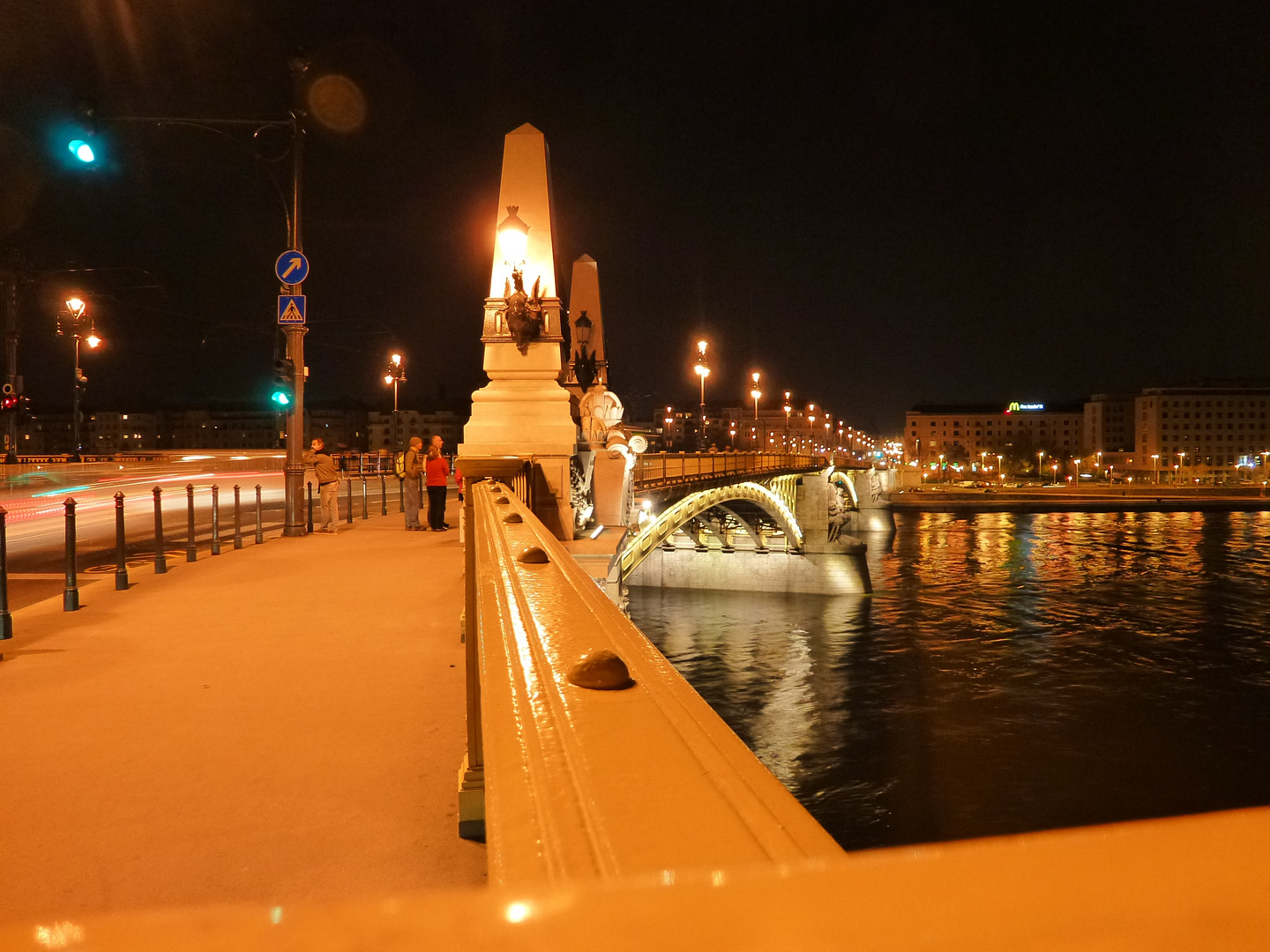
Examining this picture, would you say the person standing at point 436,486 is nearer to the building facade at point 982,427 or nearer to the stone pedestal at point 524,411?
the stone pedestal at point 524,411

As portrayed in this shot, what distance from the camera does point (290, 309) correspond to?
15086 mm

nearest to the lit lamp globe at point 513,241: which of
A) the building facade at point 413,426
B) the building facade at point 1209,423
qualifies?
the building facade at point 413,426

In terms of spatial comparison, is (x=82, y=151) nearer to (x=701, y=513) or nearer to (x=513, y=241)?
(x=513, y=241)

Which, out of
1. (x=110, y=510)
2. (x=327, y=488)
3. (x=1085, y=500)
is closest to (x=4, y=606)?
(x=327, y=488)

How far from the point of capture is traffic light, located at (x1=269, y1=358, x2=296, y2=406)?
606 inches

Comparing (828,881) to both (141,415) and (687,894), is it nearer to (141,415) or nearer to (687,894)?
(687,894)

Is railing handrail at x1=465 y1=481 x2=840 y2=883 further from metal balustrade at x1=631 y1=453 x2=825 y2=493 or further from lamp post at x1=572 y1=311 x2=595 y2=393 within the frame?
lamp post at x1=572 y1=311 x2=595 y2=393

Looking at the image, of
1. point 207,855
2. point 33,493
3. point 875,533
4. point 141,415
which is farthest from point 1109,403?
point 207,855

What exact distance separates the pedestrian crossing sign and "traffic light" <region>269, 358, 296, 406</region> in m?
0.74

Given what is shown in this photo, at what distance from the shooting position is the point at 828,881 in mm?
869

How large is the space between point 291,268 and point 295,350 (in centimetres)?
137

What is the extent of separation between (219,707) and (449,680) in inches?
54.1

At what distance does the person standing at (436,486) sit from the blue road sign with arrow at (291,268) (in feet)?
11.6

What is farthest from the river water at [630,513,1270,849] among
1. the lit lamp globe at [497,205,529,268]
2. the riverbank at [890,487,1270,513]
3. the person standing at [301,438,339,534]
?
the riverbank at [890,487,1270,513]
